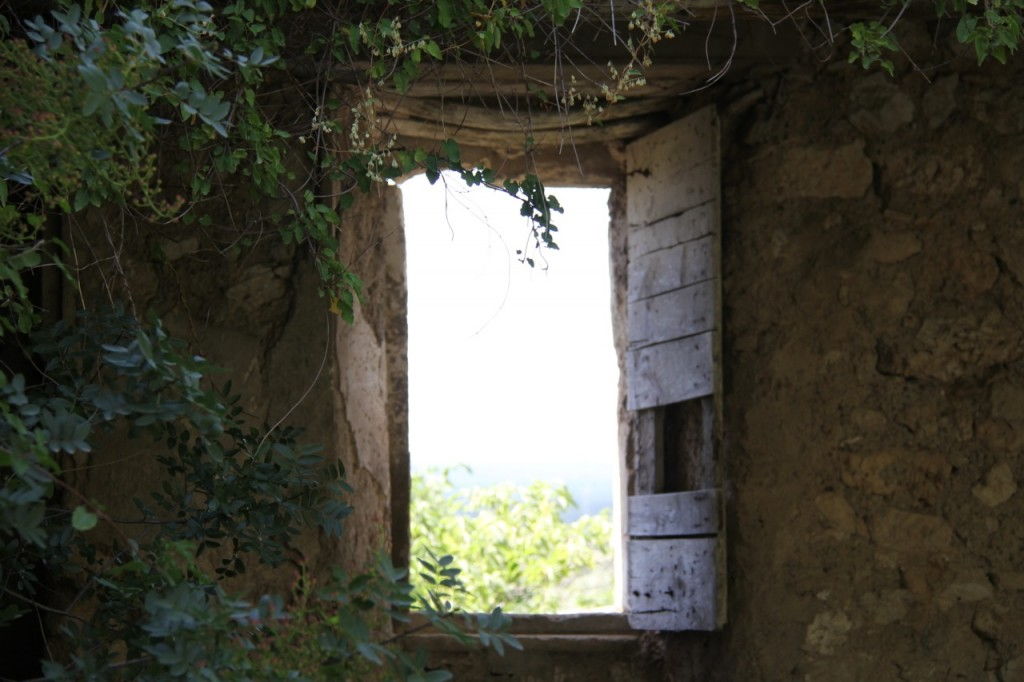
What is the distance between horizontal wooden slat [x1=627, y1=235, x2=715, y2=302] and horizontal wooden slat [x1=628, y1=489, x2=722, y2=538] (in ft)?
2.04

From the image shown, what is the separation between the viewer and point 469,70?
12.2 ft

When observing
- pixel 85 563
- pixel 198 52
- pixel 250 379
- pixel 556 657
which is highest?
pixel 198 52

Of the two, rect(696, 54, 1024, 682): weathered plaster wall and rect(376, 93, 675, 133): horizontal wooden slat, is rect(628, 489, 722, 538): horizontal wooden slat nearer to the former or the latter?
rect(696, 54, 1024, 682): weathered plaster wall

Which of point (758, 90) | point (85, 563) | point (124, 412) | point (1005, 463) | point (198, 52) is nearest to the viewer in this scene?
point (198, 52)

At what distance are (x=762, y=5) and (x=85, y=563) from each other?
7.66 feet

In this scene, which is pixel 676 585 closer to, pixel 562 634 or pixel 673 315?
pixel 562 634

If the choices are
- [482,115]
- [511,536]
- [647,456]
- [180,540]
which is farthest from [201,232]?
[511,536]

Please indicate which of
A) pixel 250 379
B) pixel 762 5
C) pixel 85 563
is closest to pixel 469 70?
pixel 762 5

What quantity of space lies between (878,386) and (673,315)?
0.63 metres

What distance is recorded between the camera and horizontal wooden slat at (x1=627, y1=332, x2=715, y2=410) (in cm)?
380

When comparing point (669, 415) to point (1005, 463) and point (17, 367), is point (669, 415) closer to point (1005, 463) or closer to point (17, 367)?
point (1005, 463)

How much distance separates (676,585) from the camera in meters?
3.82

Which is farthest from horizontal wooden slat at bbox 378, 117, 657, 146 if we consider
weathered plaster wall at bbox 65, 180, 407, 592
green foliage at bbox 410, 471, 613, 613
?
green foliage at bbox 410, 471, 613, 613

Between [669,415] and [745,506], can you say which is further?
[669,415]
